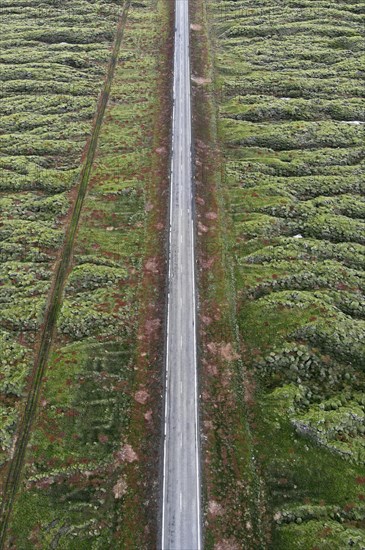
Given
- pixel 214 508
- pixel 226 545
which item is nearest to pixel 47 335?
pixel 214 508

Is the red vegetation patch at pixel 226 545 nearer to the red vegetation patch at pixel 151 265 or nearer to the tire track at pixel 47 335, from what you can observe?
the tire track at pixel 47 335

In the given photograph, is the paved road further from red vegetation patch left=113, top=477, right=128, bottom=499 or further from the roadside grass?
the roadside grass

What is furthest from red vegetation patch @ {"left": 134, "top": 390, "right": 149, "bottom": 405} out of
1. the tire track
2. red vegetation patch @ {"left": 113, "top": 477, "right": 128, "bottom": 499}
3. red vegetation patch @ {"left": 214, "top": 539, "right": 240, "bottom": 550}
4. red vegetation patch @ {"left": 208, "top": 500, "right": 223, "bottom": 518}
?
red vegetation patch @ {"left": 214, "top": 539, "right": 240, "bottom": 550}

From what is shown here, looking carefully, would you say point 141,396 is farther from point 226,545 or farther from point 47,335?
point 226,545

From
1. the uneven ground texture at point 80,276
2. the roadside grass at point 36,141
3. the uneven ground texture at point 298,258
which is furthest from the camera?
the roadside grass at point 36,141

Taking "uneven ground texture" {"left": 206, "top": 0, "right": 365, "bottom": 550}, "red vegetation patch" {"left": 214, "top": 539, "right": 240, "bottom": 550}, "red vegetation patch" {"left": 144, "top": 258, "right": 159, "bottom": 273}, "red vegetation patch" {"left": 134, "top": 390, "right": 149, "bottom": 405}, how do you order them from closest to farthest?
1. "red vegetation patch" {"left": 214, "top": 539, "right": 240, "bottom": 550}
2. "uneven ground texture" {"left": 206, "top": 0, "right": 365, "bottom": 550}
3. "red vegetation patch" {"left": 134, "top": 390, "right": 149, "bottom": 405}
4. "red vegetation patch" {"left": 144, "top": 258, "right": 159, "bottom": 273}

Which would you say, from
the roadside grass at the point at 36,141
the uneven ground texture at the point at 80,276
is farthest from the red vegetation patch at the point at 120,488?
the roadside grass at the point at 36,141

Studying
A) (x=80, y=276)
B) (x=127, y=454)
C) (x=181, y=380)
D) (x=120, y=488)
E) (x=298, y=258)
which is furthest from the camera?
(x=298, y=258)
